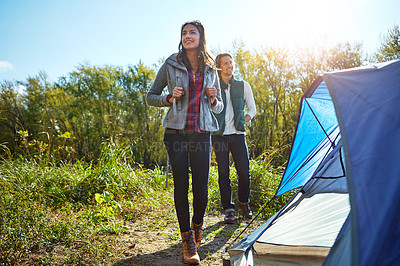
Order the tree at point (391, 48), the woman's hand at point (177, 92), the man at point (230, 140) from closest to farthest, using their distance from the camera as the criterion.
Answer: the woman's hand at point (177, 92) < the man at point (230, 140) < the tree at point (391, 48)

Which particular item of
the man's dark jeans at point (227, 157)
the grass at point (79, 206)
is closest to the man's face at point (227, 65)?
the man's dark jeans at point (227, 157)

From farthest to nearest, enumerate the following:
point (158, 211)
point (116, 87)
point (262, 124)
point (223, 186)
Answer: point (116, 87)
point (262, 124)
point (158, 211)
point (223, 186)

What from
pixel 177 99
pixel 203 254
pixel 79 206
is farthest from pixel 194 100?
pixel 79 206

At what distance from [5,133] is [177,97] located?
14.6 meters

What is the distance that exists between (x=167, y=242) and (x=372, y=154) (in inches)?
Result: 78.0

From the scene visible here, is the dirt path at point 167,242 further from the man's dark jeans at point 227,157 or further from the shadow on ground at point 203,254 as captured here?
the man's dark jeans at point 227,157

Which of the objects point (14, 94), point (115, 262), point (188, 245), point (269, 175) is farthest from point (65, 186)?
point (14, 94)

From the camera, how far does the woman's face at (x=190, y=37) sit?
2145 millimetres

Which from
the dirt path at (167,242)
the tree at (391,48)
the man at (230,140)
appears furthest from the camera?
the tree at (391,48)

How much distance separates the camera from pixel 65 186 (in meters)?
3.96

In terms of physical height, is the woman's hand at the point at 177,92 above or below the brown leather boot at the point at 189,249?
above

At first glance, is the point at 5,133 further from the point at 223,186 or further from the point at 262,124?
the point at 223,186

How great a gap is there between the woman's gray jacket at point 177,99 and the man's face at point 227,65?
3.65 feet

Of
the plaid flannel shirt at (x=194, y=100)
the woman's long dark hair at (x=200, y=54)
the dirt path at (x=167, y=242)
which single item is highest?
the woman's long dark hair at (x=200, y=54)
